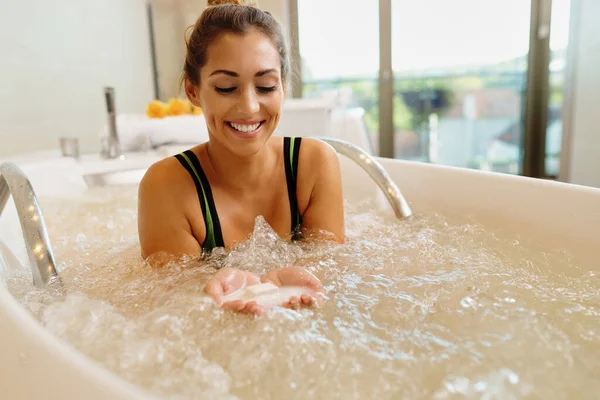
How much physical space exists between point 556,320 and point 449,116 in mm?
3960

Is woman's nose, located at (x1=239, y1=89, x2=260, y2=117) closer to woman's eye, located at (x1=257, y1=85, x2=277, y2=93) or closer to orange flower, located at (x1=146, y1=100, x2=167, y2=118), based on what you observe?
woman's eye, located at (x1=257, y1=85, x2=277, y2=93)

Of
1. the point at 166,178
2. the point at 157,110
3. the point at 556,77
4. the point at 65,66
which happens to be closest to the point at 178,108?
the point at 157,110

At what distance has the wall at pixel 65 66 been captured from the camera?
250 cm

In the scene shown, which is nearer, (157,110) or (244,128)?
(244,128)

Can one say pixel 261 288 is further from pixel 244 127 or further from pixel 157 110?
pixel 157 110

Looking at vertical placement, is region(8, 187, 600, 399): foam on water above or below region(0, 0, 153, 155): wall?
below

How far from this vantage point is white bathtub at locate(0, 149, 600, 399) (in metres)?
0.46

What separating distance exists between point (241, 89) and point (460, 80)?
3.76 meters

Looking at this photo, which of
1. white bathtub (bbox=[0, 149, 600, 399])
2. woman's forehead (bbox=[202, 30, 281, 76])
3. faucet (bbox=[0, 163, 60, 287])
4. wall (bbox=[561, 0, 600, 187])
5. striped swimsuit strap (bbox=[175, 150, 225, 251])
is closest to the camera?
white bathtub (bbox=[0, 149, 600, 399])

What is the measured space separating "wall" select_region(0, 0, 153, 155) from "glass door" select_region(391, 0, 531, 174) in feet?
7.19

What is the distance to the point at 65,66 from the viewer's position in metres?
2.90

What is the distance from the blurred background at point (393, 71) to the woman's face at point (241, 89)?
4.95ft

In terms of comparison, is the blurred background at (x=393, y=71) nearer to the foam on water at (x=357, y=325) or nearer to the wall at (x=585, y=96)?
the wall at (x=585, y=96)

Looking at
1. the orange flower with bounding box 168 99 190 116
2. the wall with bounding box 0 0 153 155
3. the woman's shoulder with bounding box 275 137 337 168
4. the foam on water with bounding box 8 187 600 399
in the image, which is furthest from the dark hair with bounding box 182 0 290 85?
the wall with bounding box 0 0 153 155
